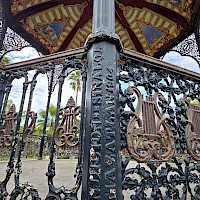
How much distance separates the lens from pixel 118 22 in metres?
5.69

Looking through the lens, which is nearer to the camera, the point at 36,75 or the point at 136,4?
the point at 36,75

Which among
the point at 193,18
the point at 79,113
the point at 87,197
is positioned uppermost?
the point at 193,18

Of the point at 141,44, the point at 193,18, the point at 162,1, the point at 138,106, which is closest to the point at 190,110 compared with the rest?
the point at 138,106

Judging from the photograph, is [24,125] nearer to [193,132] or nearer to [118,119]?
[118,119]

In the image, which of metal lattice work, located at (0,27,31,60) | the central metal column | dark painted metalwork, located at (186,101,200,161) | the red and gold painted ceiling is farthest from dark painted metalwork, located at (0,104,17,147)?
the red and gold painted ceiling

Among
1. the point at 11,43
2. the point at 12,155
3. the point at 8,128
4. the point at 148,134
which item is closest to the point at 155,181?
the point at 148,134

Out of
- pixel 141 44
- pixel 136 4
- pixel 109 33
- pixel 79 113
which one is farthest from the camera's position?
pixel 141 44

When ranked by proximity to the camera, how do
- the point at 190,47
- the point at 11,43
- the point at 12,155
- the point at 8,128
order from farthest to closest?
the point at 190,47
the point at 11,43
the point at 8,128
the point at 12,155

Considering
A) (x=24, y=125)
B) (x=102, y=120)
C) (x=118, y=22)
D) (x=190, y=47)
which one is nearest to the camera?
(x=102, y=120)

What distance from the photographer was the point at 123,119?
148 cm

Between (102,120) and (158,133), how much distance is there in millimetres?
565

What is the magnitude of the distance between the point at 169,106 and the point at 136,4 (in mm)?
4258

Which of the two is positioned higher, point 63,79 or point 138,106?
point 63,79

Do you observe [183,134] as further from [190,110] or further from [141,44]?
[141,44]
